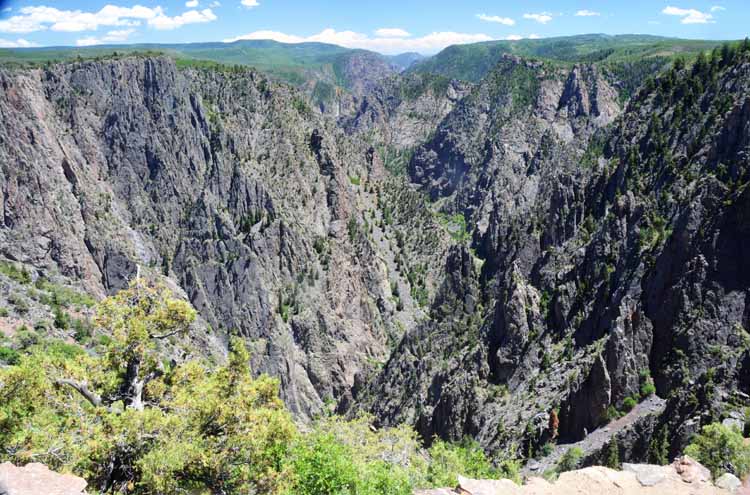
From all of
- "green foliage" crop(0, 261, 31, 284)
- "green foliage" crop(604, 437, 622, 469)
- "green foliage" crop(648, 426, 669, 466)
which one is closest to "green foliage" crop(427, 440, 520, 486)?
"green foliage" crop(604, 437, 622, 469)

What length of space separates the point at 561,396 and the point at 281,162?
89256 millimetres

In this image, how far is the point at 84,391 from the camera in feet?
70.1

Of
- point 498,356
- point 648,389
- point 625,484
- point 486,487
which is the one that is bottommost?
point 498,356

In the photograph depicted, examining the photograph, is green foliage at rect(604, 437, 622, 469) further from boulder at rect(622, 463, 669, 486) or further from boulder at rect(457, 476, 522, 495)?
boulder at rect(457, 476, 522, 495)

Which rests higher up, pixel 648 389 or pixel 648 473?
pixel 648 473

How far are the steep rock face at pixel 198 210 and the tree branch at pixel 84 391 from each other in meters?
64.9

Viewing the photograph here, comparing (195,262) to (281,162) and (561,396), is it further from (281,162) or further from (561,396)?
(561,396)

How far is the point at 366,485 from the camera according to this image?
2136 cm

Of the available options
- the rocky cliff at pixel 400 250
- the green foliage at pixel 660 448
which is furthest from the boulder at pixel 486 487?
the rocky cliff at pixel 400 250

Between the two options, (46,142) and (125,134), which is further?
(125,134)

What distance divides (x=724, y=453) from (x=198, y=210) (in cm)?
9845

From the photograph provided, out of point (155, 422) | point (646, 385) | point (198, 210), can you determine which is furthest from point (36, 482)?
point (198, 210)

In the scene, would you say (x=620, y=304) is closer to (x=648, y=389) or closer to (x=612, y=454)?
(x=648, y=389)

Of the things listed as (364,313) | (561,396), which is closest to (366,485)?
(561,396)
